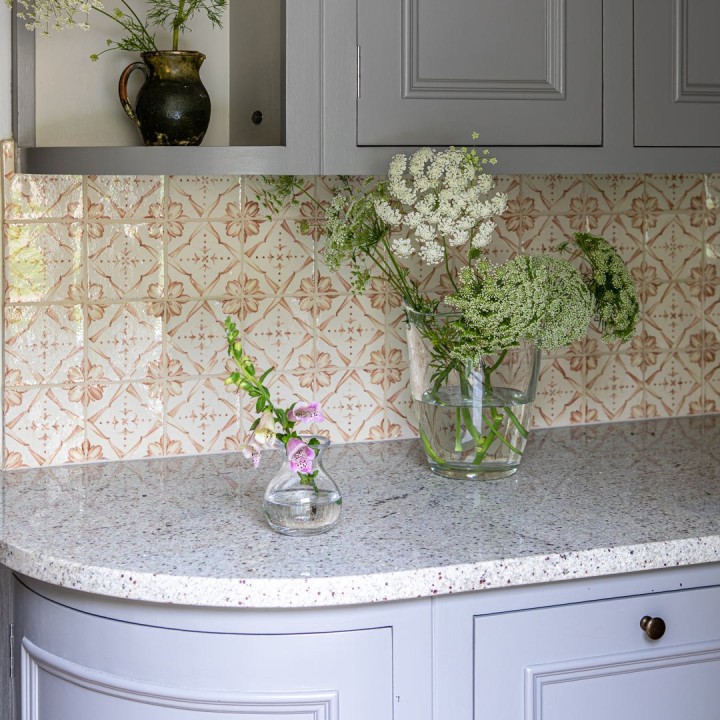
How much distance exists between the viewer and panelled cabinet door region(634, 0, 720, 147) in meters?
1.71

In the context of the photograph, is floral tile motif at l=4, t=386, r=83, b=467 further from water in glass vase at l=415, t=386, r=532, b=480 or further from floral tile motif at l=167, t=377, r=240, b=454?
water in glass vase at l=415, t=386, r=532, b=480

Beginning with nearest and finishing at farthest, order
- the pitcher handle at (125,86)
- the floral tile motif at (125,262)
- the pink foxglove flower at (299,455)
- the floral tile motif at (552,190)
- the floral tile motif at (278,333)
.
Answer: the pink foxglove flower at (299,455) → the pitcher handle at (125,86) → the floral tile motif at (125,262) → the floral tile motif at (278,333) → the floral tile motif at (552,190)

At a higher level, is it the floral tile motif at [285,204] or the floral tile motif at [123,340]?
the floral tile motif at [285,204]

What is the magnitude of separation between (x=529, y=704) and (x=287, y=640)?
347mm

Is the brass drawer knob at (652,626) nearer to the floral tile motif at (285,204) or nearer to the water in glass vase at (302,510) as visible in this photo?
the water in glass vase at (302,510)

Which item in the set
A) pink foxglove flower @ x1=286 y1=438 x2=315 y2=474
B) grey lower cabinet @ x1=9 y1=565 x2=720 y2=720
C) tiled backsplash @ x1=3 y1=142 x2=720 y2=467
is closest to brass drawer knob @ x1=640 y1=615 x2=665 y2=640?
grey lower cabinet @ x1=9 y1=565 x2=720 y2=720

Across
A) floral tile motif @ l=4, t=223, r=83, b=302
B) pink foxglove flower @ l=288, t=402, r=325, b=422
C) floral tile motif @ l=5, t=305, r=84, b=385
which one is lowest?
pink foxglove flower @ l=288, t=402, r=325, b=422

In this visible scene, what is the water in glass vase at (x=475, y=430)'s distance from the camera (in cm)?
173

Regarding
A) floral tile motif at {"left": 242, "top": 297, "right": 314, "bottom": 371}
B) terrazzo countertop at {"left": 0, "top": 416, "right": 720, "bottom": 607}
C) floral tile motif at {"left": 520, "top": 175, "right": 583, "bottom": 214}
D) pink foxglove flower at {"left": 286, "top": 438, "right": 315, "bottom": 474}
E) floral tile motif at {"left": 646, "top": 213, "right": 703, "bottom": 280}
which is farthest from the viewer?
floral tile motif at {"left": 646, "top": 213, "right": 703, "bottom": 280}

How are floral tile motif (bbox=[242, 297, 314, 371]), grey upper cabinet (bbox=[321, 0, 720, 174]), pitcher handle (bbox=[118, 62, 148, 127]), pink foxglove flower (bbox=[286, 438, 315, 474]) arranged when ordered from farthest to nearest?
floral tile motif (bbox=[242, 297, 314, 371]) → pitcher handle (bbox=[118, 62, 148, 127]) → grey upper cabinet (bbox=[321, 0, 720, 174]) → pink foxglove flower (bbox=[286, 438, 315, 474])

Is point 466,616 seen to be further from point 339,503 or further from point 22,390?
point 22,390

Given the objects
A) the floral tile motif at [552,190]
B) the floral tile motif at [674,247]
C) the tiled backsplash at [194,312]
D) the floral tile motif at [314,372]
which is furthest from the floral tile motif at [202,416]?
the floral tile motif at [674,247]

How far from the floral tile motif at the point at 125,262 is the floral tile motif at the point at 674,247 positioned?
0.99 m

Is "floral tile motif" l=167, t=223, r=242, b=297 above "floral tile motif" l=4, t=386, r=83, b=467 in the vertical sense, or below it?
above
